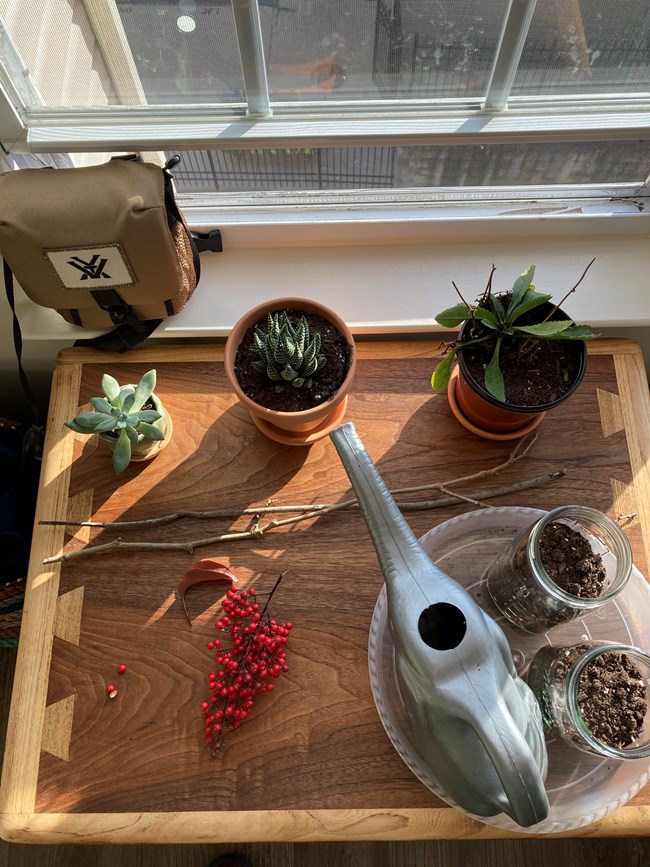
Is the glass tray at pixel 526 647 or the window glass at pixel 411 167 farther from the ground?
the window glass at pixel 411 167

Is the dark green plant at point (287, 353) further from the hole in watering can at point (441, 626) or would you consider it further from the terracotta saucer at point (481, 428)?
the hole in watering can at point (441, 626)

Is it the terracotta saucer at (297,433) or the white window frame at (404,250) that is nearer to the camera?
the terracotta saucer at (297,433)

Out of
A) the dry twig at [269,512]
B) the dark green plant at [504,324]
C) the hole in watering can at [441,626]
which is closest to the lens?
the hole in watering can at [441,626]

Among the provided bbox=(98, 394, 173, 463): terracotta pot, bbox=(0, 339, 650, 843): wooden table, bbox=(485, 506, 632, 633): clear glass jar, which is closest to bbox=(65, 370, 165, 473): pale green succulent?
bbox=(98, 394, 173, 463): terracotta pot

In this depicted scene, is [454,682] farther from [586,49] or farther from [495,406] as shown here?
[586,49]

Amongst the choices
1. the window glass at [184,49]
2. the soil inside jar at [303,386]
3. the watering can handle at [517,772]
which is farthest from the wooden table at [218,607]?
the window glass at [184,49]

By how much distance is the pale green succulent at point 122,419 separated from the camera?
0.81 m

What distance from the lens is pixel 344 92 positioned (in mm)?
871

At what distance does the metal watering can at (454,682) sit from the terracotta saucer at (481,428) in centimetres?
25

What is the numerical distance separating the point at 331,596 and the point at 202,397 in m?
0.35

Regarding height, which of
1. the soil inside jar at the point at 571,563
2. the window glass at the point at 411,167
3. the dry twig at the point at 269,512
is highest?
the window glass at the point at 411,167

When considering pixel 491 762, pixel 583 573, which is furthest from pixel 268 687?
pixel 583 573

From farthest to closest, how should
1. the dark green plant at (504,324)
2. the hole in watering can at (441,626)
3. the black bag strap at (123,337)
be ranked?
the black bag strap at (123,337), the dark green plant at (504,324), the hole in watering can at (441,626)

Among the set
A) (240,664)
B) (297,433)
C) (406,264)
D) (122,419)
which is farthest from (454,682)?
(406,264)
